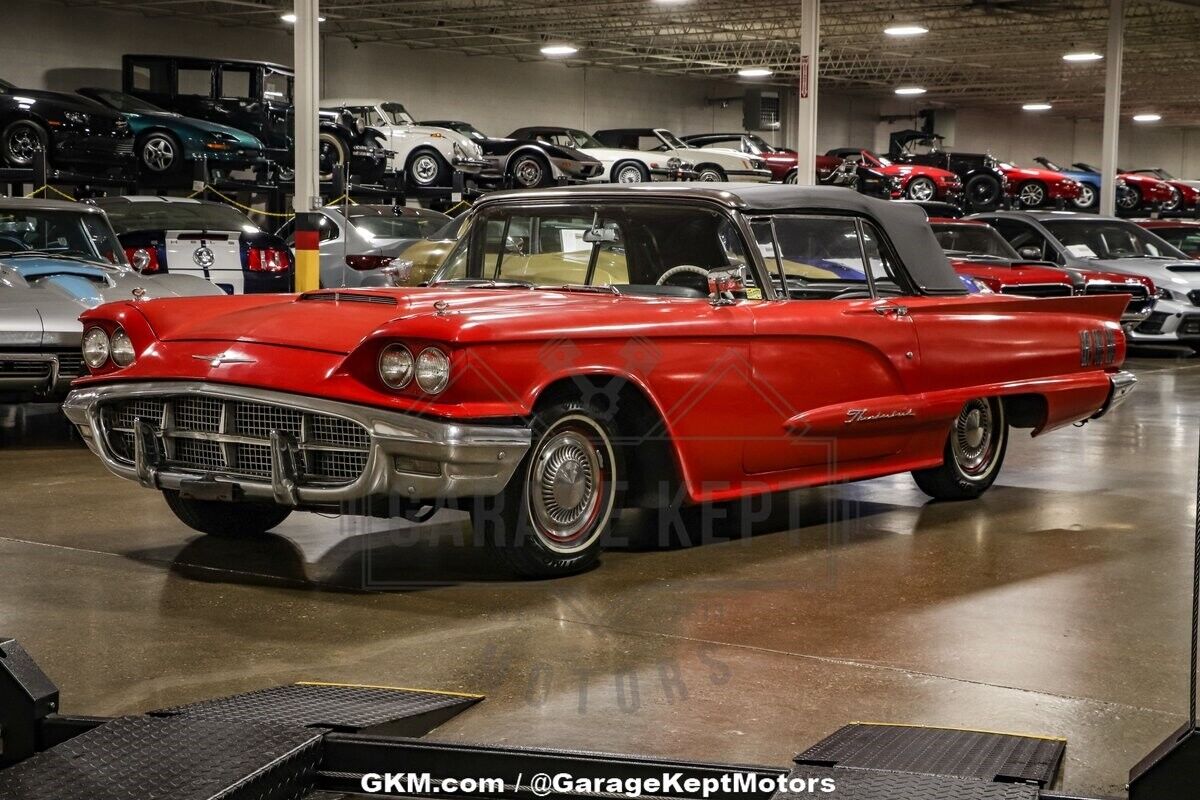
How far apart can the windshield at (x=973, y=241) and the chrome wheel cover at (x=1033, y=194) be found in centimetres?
1394

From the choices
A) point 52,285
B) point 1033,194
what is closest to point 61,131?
point 52,285

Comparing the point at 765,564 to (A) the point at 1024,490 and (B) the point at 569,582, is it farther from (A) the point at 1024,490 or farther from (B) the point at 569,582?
(A) the point at 1024,490

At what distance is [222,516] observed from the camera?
591cm

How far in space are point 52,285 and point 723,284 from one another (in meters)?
4.92

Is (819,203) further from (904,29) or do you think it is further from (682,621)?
(904,29)

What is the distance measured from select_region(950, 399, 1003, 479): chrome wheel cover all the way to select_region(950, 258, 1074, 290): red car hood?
23.2 feet

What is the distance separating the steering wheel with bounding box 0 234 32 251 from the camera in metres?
9.47

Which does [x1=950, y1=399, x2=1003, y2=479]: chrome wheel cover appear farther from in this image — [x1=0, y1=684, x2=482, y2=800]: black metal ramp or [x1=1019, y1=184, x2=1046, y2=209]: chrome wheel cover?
[x1=1019, y1=184, x2=1046, y2=209]: chrome wheel cover

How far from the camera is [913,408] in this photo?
6270 millimetres

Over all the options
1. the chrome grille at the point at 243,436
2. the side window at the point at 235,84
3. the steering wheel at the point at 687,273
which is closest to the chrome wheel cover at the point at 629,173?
the side window at the point at 235,84

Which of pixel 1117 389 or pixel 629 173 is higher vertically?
pixel 629 173

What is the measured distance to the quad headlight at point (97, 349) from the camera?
5.63m

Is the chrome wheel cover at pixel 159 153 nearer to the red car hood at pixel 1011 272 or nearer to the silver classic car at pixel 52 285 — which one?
the silver classic car at pixel 52 285

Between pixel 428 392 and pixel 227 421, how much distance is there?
29.6 inches
